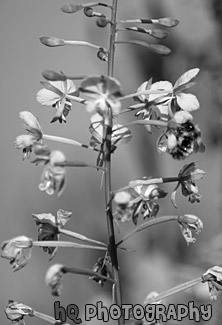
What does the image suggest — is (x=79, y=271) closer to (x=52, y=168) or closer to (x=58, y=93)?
(x=52, y=168)

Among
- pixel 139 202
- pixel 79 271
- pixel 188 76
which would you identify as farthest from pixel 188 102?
pixel 79 271

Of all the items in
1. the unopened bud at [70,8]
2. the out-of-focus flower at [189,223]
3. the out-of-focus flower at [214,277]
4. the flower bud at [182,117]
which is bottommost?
the out-of-focus flower at [214,277]

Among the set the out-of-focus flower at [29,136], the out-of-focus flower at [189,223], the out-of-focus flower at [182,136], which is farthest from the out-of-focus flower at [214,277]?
the out-of-focus flower at [29,136]

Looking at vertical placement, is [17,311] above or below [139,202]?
below

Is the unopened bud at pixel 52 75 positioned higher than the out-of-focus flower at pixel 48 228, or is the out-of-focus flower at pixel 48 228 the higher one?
the unopened bud at pixel 52 75

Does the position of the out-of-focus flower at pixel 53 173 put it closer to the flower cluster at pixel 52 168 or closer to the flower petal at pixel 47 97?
the flower cluster at pixel 52 168

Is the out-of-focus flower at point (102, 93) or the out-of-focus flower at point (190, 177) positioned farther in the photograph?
the out-of-focus flower at point (190, 177)

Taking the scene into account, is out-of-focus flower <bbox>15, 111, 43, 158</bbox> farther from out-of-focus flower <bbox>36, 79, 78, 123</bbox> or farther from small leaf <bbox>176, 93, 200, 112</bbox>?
small leaf <bbox>176, 93, 200, 112</bbox>
